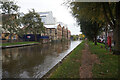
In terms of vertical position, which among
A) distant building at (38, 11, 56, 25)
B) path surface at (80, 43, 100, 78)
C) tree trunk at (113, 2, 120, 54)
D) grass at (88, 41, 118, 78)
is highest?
Answer: distant building at (38, 11, 56, 25)

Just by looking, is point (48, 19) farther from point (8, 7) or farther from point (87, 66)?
point (87, 66)

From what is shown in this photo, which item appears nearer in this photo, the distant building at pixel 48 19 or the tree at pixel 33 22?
the tree at pixel 33 22

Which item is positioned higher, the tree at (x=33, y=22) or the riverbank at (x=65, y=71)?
the tree at (x=33, y=22)

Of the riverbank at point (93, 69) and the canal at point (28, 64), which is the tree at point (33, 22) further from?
the riverbank at point (93, 69)

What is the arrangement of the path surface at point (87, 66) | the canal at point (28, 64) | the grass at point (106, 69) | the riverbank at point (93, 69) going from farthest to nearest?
1. the canal at point (28, 64)
2. the path surface at point (87, 66)
3. the riverbank at point (93, 69)
4. the grass at point (106, 69)

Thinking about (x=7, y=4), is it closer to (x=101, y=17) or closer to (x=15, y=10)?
(x=15, y=10)

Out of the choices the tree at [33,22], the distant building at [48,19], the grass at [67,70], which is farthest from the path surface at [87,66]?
the distant building at [48,19]

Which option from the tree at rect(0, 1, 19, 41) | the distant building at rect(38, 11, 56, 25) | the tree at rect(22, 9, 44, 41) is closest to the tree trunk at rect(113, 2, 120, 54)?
the tree at rect(0, 1, 19, 41)

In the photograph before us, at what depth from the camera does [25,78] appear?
16.1ft

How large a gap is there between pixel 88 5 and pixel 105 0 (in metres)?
1.24

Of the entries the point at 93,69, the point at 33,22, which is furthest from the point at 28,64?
the point at 33,22

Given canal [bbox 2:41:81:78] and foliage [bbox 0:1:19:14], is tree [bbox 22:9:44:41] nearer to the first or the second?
foliage [bbox 0:1:19:14]

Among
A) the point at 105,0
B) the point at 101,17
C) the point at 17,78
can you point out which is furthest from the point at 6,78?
the point at 101,17

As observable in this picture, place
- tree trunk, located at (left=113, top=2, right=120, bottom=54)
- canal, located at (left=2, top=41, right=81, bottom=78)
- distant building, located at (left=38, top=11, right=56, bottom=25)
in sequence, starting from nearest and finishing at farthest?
canal, located at (left=2, top=41, right=81, bottom=78), tree trunk, located at (left=113, top=2, right=120, bottom=54), distant building, located at (left=38, top=11, right=56, bottom=25)
